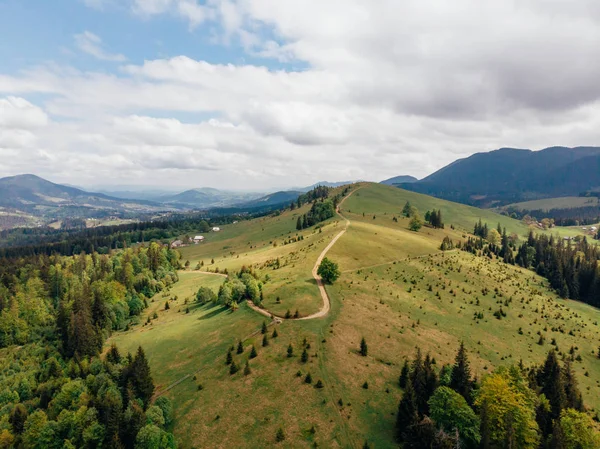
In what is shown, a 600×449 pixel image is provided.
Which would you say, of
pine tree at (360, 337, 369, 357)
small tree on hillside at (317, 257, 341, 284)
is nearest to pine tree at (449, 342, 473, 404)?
pine tree at (360, 337, 369, 357)

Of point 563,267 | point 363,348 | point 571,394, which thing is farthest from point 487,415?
point 563,267

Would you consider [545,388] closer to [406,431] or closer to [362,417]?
[406,431]

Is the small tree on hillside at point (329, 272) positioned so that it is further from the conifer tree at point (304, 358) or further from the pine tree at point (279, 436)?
the pine tree at point (279, 436)

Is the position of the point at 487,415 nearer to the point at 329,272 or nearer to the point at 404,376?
the point at 404,376

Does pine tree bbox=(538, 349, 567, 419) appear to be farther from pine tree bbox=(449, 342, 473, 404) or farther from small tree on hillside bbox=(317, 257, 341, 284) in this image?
small tree on hillside bbox=(317, 257, 341, 284)

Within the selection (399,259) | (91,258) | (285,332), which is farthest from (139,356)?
(91,258)

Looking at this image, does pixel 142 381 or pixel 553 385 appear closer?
pixel 553 385
